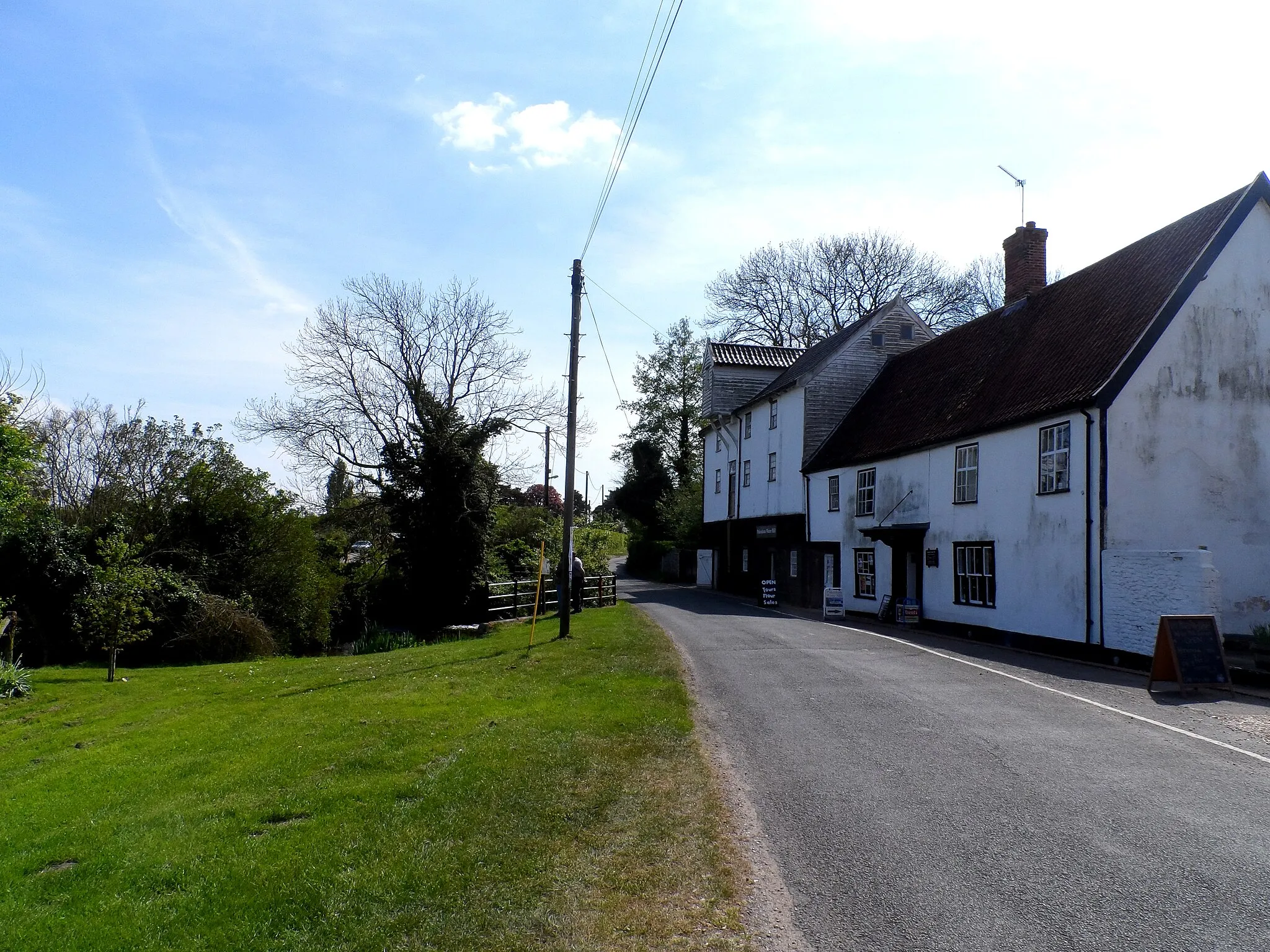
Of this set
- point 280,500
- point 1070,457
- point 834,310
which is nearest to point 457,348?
point 280,500

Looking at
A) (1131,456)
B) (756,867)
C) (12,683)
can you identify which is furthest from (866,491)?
(756,867)

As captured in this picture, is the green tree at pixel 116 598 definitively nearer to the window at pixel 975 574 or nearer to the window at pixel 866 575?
the window at pixel 975 574

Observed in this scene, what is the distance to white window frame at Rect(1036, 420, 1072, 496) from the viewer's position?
663 inches

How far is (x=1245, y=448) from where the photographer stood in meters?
17.0

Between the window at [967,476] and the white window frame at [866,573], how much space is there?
5261 millimetres

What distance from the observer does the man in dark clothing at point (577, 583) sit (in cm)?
2291

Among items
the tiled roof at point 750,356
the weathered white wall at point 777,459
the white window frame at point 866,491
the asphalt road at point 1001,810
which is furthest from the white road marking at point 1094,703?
the tiled roof at point 750,356

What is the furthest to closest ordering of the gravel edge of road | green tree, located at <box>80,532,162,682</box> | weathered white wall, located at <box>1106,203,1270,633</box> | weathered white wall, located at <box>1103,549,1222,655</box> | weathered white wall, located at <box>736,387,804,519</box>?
1. weathered white wall, located at <box>736,387,804,519</box>
2. weathered white wall, located at <box>1106,203,1270,633</box>
3. green tree, located at <box>80,532,162,682</box>
4. weathered white wall, located at <box>1103,549,1222,655</box>
5. the gravel edge of road

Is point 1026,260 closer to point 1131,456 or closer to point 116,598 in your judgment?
point 1131,456

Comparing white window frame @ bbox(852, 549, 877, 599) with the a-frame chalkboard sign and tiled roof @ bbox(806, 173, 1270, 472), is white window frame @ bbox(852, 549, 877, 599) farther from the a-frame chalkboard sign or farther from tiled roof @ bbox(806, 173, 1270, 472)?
the a-frame chalkboard sign

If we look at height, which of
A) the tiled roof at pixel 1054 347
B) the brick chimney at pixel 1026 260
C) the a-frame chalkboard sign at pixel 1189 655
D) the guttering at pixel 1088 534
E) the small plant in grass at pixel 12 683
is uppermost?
the brick chimney at pixel 1026 260

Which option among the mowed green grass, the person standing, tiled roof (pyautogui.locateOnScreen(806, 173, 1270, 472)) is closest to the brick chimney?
tiled roof (pyautogui.locateOnScreen(806, 173, 1270, 472))

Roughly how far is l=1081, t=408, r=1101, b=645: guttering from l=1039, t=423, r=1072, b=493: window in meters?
0.51

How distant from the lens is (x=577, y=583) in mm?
23719
